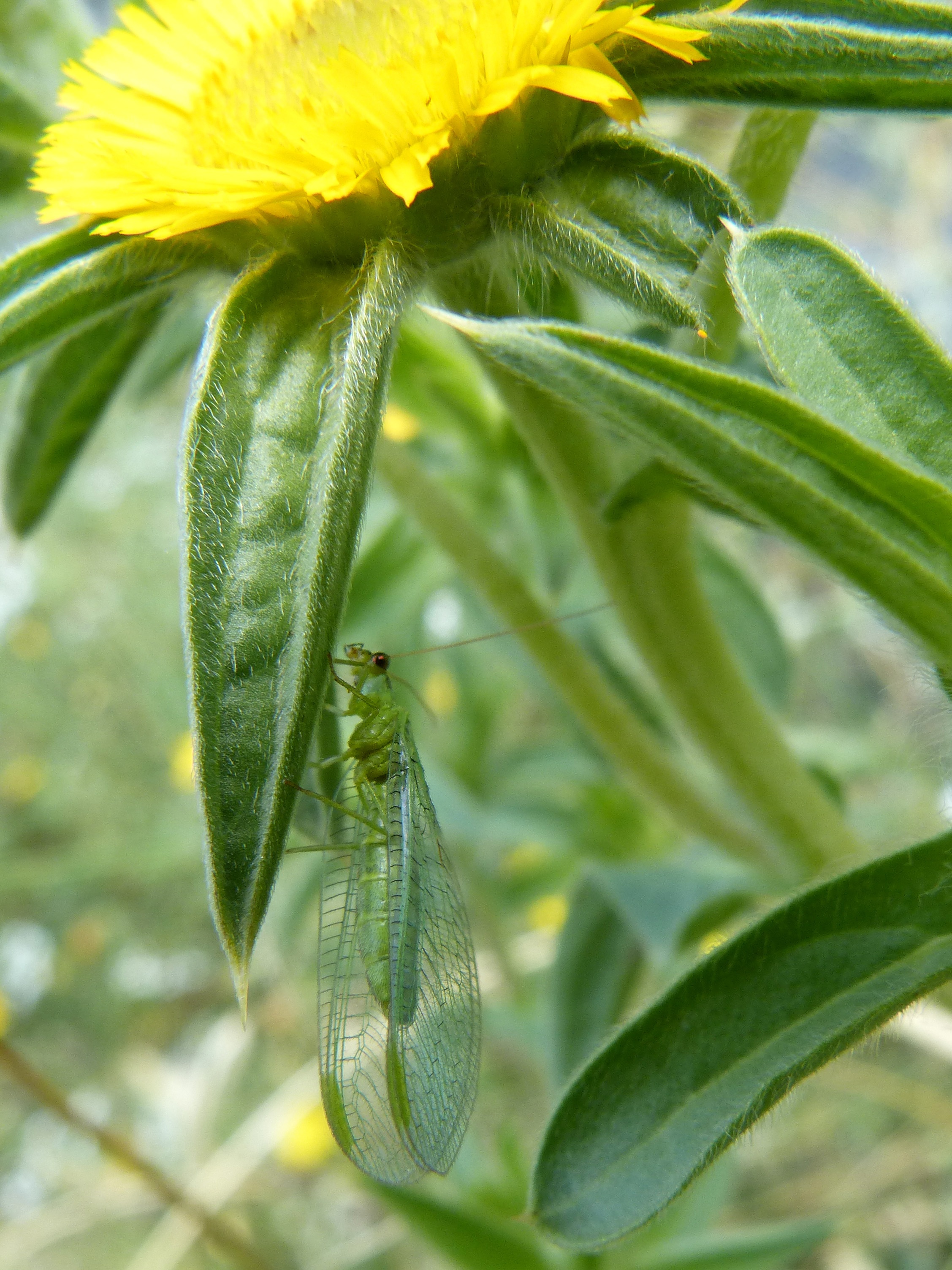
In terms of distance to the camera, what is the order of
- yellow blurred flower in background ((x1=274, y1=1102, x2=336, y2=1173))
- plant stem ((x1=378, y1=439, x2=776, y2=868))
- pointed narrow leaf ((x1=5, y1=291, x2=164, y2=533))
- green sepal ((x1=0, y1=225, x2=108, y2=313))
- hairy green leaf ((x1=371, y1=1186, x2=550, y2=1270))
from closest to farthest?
1. green sepal ((x1=0, y1=225, x2=108, y2=313))
2. pointed narrow leaf ((x1=5, y1=291, x2=164, y2=533))
3. plant stem ((x1=378, y1=439, x2=776, y2=868))
4. hairy green leaf ((x1=371, y1=1186, x2=550, y2=1270))
5. yellow blurred flower in background ((x1=274, y1=1102, x2=336, y2=1173))

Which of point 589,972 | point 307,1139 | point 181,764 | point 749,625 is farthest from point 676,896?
point 181,764

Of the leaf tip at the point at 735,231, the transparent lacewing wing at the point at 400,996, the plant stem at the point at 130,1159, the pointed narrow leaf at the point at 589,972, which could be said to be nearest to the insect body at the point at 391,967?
the transparent lacewing wing at the point at 400,996

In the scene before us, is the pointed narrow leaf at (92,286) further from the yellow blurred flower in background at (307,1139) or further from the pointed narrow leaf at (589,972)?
the yellow blurred flower in background at (307,1139)

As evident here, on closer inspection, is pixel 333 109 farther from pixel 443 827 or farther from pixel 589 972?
pixel 443 827

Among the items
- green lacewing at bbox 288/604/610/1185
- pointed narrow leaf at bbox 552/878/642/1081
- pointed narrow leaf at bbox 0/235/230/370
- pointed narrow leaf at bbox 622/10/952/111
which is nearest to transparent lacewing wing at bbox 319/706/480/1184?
green lacewing at bbox 288/604/610/1185

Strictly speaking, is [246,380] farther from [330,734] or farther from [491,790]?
[491,790]

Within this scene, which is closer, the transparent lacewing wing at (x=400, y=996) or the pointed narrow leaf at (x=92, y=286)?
the pointed narrow leaf at (x=92, y=286)

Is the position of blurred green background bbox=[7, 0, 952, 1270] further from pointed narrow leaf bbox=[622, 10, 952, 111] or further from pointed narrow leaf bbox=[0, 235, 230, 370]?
pointed narrow leaf bbox=[0, 235, 230, 370]

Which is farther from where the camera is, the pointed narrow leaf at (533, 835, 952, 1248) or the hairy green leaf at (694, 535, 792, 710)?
the hairy green leaf at (694, 535, 792, 710)
